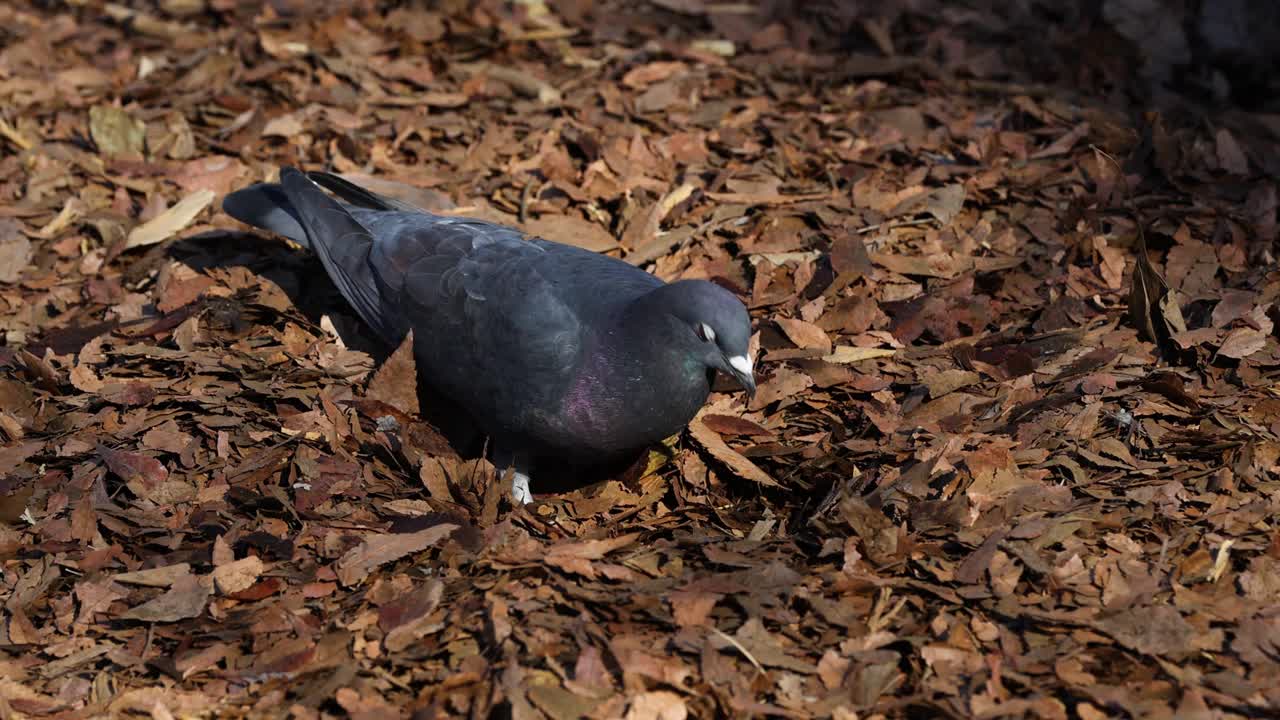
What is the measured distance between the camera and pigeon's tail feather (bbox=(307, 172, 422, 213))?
18.4 feet

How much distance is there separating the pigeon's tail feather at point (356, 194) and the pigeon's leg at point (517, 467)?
1273mm

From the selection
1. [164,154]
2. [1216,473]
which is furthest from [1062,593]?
[164,154]

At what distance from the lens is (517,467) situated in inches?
200

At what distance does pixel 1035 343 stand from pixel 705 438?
146 cm

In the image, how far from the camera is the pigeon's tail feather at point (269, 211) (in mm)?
5582

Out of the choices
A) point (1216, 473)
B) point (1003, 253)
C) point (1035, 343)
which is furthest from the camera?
point (1003, 253)

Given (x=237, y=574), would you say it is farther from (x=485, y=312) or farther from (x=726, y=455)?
(x=726, y=455)

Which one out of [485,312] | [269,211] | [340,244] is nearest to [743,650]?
[485,312]

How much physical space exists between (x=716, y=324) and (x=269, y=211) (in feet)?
8.27

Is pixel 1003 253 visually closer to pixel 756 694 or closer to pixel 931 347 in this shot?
pixel 931 347

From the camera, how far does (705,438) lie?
483 centimetres

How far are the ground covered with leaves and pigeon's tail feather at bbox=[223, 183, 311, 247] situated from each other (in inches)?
10.8

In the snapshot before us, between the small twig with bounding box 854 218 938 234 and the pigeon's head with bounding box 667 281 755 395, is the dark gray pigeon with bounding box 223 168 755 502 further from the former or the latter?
the small twig with bounding box 854 218 938 234


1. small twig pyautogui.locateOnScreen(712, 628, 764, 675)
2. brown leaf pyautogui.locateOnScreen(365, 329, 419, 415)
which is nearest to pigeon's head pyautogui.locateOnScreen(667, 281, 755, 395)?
small twig pyautogui.locateOnScreen(712, 628, 764, 675)
